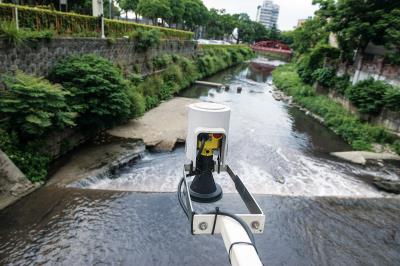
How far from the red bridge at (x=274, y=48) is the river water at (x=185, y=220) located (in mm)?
52716

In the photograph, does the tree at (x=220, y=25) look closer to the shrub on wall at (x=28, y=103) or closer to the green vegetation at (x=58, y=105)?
the green vegetation at (x=58, y=105)

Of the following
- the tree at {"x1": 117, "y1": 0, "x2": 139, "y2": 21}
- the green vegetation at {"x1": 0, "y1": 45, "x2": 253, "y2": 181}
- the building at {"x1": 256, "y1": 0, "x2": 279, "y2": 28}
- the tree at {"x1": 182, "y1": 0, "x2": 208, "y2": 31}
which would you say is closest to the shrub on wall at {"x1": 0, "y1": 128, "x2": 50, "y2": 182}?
the green vegetation at {"x1": 0, "y1": 45, "x2": 253, "y2": 181}

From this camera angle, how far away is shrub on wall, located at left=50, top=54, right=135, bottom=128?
30.9ft

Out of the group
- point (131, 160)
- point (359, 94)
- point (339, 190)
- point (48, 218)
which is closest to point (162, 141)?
point (131, 160)

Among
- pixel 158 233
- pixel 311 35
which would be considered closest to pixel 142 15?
pixel 311 35

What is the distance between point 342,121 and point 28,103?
14.5 m

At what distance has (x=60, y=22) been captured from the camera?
10609mm

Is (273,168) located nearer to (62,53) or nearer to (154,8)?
(62,53)

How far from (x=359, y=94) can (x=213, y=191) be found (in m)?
15.0

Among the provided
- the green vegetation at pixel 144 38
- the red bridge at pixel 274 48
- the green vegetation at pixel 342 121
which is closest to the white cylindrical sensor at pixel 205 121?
the green vegetation at pixel 342 121

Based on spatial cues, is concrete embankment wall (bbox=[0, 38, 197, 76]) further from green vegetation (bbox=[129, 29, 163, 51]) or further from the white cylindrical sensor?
the white cylindrical sensor

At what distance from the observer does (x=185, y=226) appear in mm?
6785

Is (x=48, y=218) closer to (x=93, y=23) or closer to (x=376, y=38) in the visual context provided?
(x=93, y=23)

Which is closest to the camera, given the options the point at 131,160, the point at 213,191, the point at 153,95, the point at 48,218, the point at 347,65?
the point at 213,191
